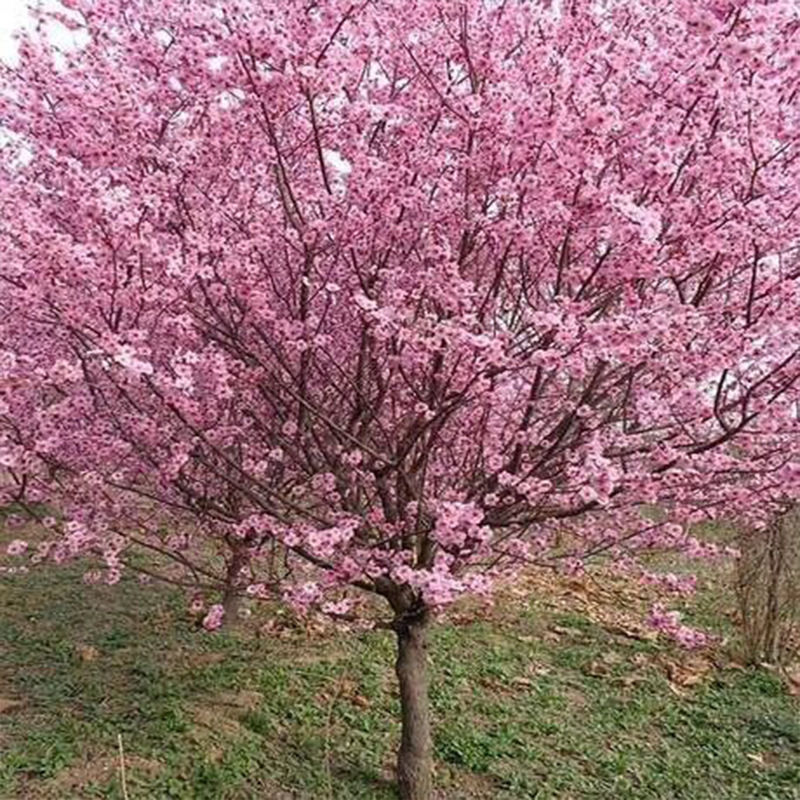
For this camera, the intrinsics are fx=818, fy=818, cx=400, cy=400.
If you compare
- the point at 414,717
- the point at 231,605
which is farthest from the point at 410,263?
the point at 231,605

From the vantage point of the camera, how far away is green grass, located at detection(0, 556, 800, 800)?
4617 millimetres

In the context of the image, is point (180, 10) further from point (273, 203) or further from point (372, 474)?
point (372, 474)

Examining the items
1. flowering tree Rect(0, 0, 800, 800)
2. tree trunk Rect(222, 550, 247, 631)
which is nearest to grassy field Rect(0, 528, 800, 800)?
tree trunk Rect(222, 550, 247, 631)

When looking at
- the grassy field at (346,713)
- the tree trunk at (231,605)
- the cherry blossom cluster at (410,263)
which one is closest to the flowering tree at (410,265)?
the cherry blossom cluster at (410,263)

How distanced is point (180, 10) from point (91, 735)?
3.97 m

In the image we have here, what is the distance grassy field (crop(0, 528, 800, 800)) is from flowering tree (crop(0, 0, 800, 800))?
85cm

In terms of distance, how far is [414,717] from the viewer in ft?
14.9

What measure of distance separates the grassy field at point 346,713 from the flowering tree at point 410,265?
85cm

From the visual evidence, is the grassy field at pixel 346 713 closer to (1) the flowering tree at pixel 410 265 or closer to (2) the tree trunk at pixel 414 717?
(2) the tree trunk at pixel 414 717

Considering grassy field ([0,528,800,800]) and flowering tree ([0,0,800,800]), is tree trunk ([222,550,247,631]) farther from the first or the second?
flowering tree ([0,0,800,800])

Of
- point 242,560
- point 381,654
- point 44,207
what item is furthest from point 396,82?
point 381,654

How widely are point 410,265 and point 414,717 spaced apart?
2483 millimetres

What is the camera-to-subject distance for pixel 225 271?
363cm

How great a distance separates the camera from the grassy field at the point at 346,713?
4.63 metres
